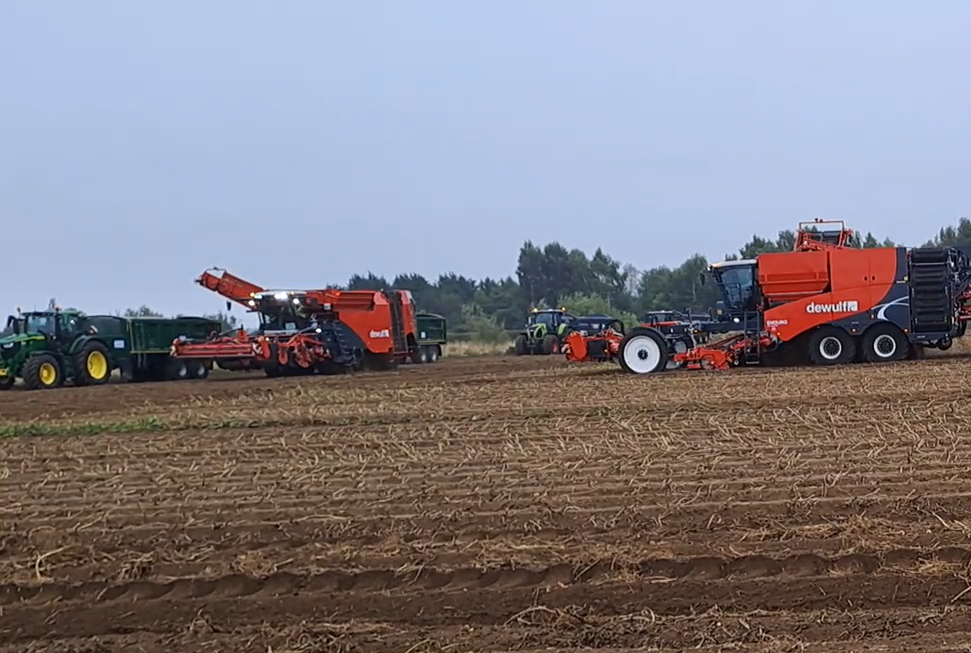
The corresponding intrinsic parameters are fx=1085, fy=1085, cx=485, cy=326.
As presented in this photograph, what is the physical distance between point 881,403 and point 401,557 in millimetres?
7651

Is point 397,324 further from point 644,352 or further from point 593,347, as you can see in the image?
point 644,352

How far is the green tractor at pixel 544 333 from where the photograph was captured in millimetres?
37656

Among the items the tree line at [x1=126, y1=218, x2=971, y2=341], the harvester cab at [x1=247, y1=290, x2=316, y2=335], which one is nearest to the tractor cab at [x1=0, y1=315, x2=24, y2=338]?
the harvester cab at [x1=247, y1=290, x2=316, y2=335]

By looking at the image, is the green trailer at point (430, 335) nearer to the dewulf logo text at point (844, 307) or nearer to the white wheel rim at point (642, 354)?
the white wheel rim at point (642, 354)

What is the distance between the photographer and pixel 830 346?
66.4ft

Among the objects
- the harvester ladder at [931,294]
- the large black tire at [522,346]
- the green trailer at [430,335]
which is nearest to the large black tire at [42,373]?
the green trailer at [430,335]

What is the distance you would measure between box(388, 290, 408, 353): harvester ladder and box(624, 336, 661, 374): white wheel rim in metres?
8.36

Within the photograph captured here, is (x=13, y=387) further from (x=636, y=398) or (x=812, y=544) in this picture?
(x=812, y=544)

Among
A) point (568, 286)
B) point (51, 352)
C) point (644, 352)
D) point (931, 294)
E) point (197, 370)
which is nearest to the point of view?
point (931, 294)

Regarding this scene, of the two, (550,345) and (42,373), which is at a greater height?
(42,373)

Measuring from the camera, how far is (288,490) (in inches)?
309

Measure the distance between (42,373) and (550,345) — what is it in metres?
18.5

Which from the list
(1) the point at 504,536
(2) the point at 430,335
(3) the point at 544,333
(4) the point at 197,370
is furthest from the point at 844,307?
(2) the point at 430,335

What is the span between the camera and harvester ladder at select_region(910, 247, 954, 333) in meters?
19.8
